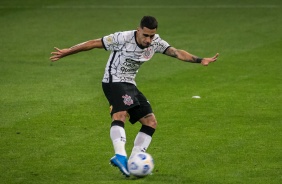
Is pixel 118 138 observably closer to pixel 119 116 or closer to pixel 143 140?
pixel 119 116

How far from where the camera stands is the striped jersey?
42.7 feet

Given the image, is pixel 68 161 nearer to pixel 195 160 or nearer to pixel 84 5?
pixel 195 160

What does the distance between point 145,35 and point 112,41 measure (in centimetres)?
55

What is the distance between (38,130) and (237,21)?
Result: 12.2 meters

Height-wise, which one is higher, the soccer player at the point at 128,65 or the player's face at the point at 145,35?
the player's face at the point at 145,35

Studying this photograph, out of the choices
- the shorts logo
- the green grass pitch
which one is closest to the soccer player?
the shorts logo

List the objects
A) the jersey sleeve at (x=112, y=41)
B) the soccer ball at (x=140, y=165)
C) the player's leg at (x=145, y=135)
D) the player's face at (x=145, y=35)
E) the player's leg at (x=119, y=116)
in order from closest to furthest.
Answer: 1. the soccer ball at (x=140, y=165)
2. the player's leg at (x=119, y=116)
3. the player's face at (x=145, y=35)
4. the jersey sleeve at (x=112, y=41)
5. the player's leg at (x=145, y=135)

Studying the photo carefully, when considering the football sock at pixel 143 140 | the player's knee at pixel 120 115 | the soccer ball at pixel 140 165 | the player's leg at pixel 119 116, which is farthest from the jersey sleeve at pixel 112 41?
the soccer ball at pixel 140 165

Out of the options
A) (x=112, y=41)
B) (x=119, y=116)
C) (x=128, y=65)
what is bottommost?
(x=119, y=116)

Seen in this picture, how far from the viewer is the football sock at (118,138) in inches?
492

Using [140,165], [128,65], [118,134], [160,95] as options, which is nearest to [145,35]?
[128,65]

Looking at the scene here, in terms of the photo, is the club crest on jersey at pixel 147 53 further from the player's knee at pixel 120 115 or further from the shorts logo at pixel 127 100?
the player's knee at pixel 120 115

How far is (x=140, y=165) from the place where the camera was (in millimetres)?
12305

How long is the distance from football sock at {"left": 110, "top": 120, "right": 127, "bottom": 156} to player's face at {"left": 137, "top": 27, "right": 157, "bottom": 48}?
1191 mm
